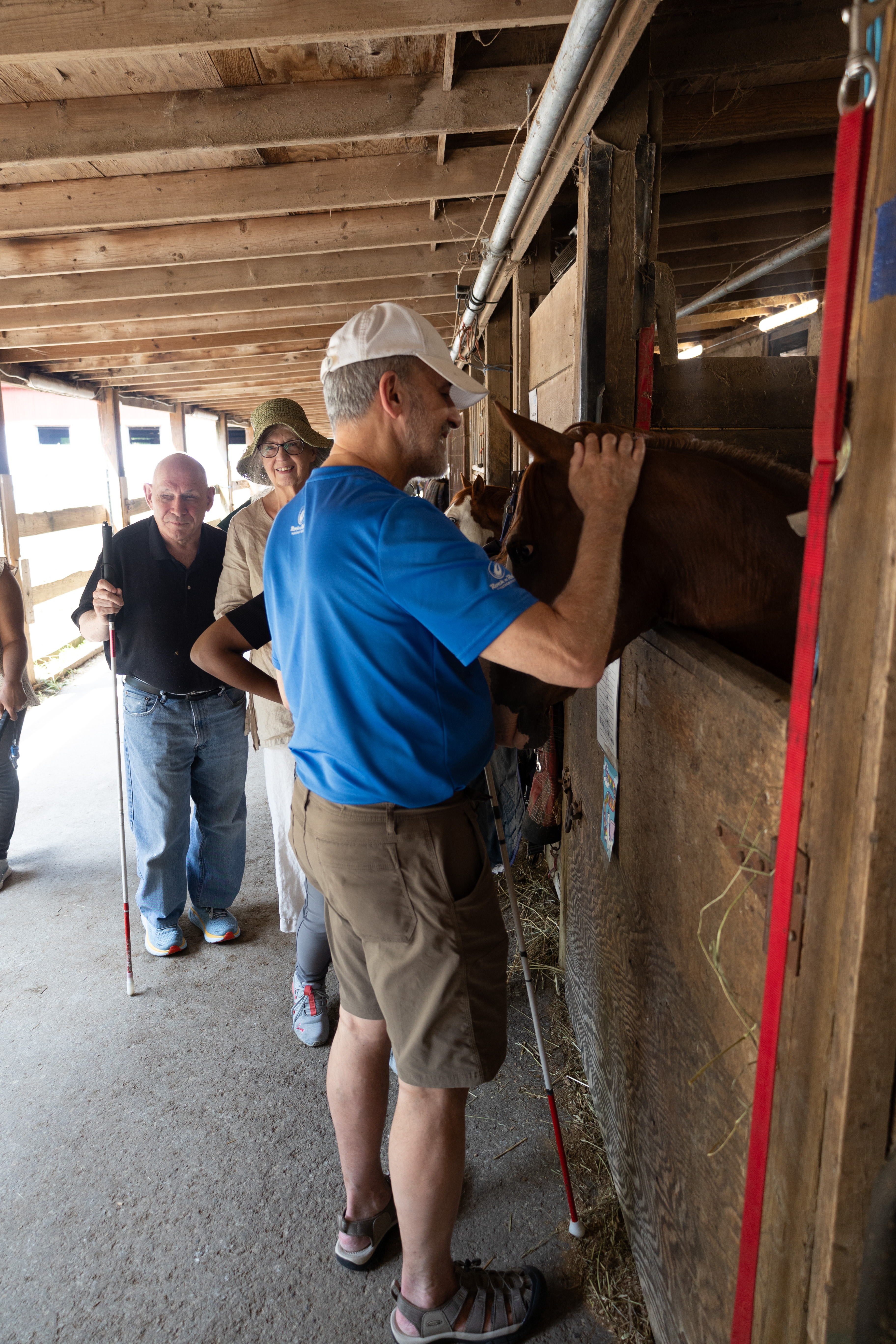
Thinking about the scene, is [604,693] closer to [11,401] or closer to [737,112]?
[737,112]

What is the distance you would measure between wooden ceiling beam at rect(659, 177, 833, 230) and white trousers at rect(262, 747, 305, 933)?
12.3 feet

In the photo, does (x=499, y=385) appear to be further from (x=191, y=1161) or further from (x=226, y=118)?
(x=191, y=1161)

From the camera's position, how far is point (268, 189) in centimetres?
415

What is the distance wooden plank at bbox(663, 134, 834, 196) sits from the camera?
3994 mm

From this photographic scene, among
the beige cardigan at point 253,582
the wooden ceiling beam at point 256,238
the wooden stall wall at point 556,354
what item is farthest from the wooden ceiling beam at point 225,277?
the beige cardigan at point 253,582

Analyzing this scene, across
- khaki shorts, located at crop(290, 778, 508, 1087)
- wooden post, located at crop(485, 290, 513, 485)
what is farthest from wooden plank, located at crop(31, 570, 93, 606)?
khaki shorts, located at crop(290, 778, 508, 1087)

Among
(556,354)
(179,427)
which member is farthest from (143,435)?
(556,354)

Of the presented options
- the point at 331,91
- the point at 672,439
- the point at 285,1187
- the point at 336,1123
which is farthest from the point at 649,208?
the point at 285,1187

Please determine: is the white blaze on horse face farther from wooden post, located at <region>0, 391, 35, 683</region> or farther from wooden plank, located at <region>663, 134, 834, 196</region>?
wooden post, located at <region>0, 391, 35, 683</region>

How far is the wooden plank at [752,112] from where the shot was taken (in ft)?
10.7

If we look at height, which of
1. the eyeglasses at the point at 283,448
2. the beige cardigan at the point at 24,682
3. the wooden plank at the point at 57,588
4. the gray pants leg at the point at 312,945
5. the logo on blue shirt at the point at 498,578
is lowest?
the gray pants leg at the point at 312,945

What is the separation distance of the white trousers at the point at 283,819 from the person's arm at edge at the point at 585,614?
216 cm

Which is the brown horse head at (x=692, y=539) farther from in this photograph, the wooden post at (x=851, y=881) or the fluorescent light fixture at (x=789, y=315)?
the fluorescent light fixture at (x=789, y=315)

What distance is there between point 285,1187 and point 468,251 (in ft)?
16.6
